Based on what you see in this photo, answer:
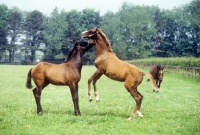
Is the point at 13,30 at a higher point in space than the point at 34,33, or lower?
lower

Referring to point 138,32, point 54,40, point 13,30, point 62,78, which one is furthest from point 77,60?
point 138,32

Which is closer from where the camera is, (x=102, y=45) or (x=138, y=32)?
(x=102, y=45)

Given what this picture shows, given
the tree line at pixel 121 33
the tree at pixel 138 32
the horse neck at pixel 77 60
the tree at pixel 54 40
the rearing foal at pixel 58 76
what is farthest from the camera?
the tree at pixel 138 32

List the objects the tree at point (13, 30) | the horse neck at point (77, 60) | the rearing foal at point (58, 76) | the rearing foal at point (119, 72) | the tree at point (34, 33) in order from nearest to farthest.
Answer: the rearing foal at point (119, 72)
the rearing foal at point (58, 76)
the horse neck at point (77, 60)
the tree at point (13, 30)
the tree at point (34, 33)

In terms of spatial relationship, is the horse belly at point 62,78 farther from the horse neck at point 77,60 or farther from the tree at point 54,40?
the tree at point 54,40

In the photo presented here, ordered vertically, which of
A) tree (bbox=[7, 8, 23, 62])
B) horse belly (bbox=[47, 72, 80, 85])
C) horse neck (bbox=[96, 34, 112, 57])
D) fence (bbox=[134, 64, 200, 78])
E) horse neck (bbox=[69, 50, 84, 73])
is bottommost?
fence (bbox=[134, 64, 200, 78])

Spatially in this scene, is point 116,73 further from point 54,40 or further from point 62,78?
point 54,40

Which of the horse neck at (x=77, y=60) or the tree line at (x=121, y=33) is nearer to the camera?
the horse neck at (x=77, y=60)

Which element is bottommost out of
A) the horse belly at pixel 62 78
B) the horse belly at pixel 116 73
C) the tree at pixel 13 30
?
the horse belly at pixel 62 78

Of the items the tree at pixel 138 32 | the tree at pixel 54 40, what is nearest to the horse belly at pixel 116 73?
the tree at pixel 54 40

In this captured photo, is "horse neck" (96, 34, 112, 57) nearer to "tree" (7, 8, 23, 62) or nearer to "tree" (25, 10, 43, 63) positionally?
"tree" (7, 8, 23, 62)

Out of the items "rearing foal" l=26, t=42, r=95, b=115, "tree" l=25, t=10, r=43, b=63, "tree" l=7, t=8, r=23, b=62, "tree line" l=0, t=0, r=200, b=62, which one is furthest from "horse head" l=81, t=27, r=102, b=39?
"tree line" l=0, t=0, r=200, b=62

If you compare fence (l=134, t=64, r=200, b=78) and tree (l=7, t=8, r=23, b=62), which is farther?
tree (l=7, t=8, r=23, b=62)

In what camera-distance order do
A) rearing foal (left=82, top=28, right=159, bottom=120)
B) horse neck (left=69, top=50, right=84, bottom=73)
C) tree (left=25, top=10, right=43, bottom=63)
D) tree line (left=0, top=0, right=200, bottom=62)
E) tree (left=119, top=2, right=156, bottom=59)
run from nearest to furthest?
rearing foal (left=82, top=28, right=159, bottom=120) < horse neck (left=69, top=50, right=84, bottom=73) < tree (left=25, top=10, right=43, bottom=63) < tree line (left=0, top=0, right=200, bottom=62) < tree (left=119, top=2, right=156, bottom=59)
